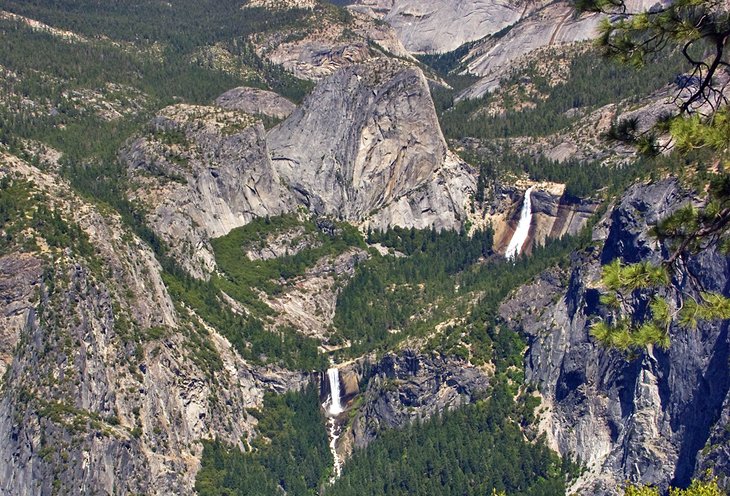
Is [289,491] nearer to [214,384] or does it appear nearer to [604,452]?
[214,384]

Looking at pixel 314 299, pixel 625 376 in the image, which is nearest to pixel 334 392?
pixel 314 299

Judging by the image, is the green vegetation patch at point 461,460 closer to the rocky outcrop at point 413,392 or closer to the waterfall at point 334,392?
the rocky outcrop at point 413,392

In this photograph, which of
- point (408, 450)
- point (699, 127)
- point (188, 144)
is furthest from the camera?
point (188, 144)

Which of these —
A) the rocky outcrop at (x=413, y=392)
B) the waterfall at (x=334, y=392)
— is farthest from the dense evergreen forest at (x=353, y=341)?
the rocky outcrop at (x=413, y=392)

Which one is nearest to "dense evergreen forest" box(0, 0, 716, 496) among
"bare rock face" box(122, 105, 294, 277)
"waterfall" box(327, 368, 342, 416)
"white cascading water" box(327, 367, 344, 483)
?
"white cascading water" box(327, 367, 344, 483)

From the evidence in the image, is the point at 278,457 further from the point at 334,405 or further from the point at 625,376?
the point at 625,376

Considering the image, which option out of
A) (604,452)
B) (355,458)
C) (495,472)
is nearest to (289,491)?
(355,458)
